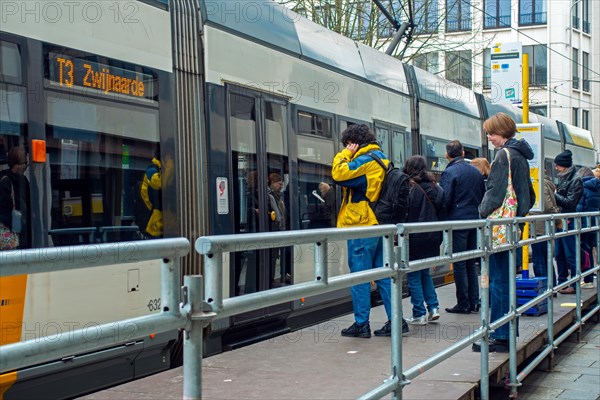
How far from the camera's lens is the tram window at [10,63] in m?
4.65

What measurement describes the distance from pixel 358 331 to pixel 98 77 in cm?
243

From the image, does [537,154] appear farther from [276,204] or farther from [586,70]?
[586,70]

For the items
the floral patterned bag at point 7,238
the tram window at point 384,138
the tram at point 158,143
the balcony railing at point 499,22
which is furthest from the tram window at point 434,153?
the balcony railing at point 499,22

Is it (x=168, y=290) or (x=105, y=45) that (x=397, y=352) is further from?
(x=105, y=45)

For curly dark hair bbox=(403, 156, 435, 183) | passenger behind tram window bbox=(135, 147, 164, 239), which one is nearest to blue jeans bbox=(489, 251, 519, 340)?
curly dark hair bbox=(403, 156, 435, 183)

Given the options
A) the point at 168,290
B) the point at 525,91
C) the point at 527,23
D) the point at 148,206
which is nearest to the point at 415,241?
the point at 148,206

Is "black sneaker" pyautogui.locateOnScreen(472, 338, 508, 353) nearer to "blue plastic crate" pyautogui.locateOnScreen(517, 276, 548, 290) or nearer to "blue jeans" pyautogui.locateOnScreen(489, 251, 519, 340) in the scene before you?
"blue jeans" pyautogui.locateOnScreen(489, 251, 519, 340)

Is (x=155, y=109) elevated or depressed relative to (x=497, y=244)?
elevated

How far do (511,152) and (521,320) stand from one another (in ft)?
6.64

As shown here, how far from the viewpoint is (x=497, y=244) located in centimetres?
567

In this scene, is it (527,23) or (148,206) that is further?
(527,23)

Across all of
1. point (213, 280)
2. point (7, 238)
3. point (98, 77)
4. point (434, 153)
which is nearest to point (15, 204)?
point (7, 238)

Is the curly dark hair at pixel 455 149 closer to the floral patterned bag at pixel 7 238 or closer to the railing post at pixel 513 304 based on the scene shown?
the railing post at pixel 513 304

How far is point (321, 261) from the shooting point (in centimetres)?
307
